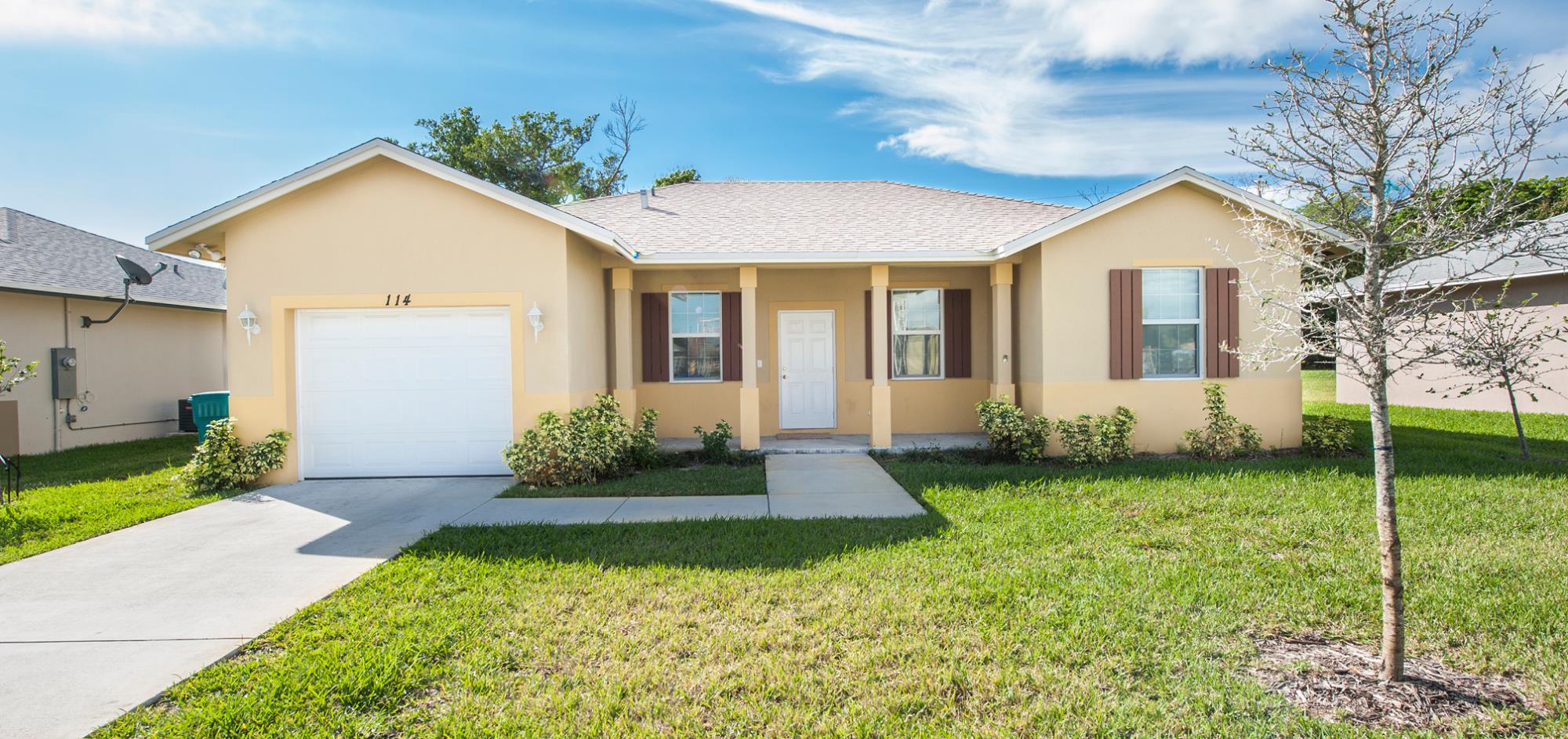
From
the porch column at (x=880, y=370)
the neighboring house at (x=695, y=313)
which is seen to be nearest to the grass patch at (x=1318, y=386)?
the neighboring house at (x=695, y=313)

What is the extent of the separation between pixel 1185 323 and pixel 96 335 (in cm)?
1744

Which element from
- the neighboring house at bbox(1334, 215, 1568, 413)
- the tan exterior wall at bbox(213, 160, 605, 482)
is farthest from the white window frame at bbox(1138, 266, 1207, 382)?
the tan exterior wall at bbox(213, 160, 605, 482)

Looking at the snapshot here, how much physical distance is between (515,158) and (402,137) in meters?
4.25

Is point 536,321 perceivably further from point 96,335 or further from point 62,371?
point 96,335

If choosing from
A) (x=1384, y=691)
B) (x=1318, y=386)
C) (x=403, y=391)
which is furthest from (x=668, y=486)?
(x=1318, y=386)

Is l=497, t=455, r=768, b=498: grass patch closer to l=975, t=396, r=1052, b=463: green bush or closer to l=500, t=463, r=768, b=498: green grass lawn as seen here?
l=500, t=463, r=768, b=498: green grass lawn

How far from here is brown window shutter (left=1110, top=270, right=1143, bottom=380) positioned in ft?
30.2

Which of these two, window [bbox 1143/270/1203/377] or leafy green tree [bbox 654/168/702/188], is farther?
leafy green tree [bbox 654/168/702/188]

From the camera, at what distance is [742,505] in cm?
680

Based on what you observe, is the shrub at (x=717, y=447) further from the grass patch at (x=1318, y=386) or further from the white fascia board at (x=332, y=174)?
the grass patch at (x=1318, y=386)

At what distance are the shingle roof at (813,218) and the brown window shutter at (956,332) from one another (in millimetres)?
1156

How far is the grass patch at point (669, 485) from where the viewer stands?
745cm

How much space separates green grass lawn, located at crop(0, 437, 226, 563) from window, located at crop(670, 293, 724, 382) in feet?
19.5

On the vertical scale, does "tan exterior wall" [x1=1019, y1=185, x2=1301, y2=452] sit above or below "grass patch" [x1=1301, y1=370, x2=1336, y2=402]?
above
